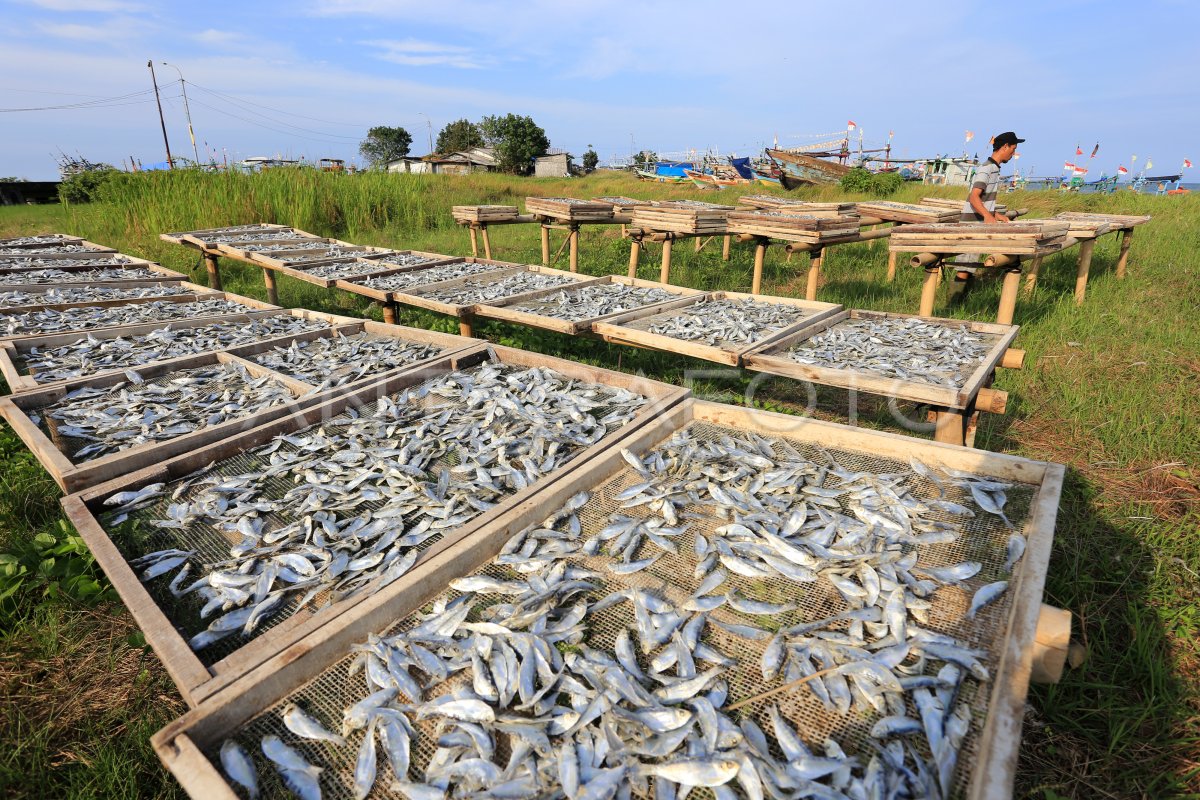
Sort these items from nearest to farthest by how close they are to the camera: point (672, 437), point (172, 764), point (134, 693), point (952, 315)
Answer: point (172, 764) → point (134, 693) → point (672, 437) → point (952, 315)

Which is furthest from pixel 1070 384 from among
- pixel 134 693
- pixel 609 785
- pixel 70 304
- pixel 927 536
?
pixel 70 304

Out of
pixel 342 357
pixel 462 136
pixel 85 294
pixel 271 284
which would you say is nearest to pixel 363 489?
pixel 342 357

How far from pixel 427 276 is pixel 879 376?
5.11 meters

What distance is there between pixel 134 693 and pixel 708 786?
238 centimetres

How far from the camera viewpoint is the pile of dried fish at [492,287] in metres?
5.54

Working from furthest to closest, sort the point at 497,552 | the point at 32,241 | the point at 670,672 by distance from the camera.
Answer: the point at 32,241 → the point at 497,552 → the point at 670,672

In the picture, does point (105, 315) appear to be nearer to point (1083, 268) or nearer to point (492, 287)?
point (492, 287)

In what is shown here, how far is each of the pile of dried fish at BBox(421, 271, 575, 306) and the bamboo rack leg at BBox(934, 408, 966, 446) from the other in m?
3.59

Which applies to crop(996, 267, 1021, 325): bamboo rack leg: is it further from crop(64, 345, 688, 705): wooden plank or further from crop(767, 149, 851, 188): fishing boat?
crop(767, 149, 851, 188): fishing boat

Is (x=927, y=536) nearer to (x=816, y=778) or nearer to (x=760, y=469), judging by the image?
(x=760, y=469)

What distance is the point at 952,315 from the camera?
6.92m

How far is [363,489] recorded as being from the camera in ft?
8.09

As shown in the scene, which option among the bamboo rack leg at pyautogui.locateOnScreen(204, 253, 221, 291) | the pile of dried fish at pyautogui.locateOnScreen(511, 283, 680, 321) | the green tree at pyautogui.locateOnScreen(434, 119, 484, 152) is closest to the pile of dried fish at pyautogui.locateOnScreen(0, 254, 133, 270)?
the bamboo rack leg at pyautogui.locateOnScreen(204, 253, 221, 291)

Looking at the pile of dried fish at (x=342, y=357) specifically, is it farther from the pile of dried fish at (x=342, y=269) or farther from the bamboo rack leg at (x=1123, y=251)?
the bamboo rack leg at (x=1123, y=251)
